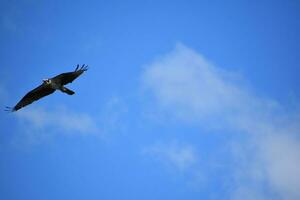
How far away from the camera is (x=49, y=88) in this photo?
94.7 ft

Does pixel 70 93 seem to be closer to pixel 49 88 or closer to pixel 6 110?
pixel 49 88

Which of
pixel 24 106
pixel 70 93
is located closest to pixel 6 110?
→ pixel 24 106

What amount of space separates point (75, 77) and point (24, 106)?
3.88 metres

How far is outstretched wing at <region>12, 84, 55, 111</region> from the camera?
29.1 m

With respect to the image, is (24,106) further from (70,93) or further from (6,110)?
(70,93)

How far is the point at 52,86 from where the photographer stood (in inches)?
1125

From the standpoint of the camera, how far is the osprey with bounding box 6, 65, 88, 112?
91.8 ft

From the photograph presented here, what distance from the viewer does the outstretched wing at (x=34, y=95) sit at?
29.1m

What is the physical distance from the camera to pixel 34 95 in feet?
96.7

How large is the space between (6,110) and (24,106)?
1.16 m

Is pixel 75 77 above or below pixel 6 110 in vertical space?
above

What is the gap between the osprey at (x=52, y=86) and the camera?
2798cm

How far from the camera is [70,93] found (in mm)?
28297

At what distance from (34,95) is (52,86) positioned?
1.58m
